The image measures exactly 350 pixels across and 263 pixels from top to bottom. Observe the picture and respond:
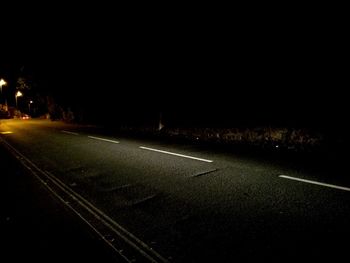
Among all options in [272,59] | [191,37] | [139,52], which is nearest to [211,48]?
[191,37]

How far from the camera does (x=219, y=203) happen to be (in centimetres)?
511

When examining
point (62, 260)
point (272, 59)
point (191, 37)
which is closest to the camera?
point (62, 260)

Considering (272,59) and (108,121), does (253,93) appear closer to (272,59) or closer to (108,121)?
(272,59)

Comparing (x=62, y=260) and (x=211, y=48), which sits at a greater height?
(x=211, y=48)

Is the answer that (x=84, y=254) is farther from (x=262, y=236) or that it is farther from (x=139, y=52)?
(x=139, y=52)

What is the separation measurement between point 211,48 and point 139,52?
513 cm

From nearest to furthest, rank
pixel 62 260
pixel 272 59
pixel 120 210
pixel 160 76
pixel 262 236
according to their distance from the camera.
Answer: pixel 62 260, pixel 262 236, pixel 120 210, pixel 272 59, pixel 160 76

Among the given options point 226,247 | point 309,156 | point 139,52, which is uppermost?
point 139,52

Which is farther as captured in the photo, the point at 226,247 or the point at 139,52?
the point at 139,52

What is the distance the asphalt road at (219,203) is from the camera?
3.63 metres

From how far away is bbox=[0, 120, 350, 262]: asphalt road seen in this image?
11.9 ft

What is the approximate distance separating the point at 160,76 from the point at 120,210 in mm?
15460

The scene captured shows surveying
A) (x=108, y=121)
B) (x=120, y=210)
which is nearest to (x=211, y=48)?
(x=108, y=121)

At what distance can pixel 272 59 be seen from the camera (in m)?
16.3
